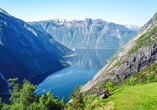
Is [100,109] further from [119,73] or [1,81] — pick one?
[1,81]

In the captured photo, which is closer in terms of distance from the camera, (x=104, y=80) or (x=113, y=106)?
(x=113, y=106)

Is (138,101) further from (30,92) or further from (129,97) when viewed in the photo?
(30,92)

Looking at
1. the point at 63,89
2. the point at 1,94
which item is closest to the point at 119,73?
the point at 63,89

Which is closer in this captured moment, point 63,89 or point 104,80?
point 104,80

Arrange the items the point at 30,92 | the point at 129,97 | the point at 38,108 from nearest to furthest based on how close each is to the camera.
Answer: the point at 129,97
the point at 38,108
the point at 30,92

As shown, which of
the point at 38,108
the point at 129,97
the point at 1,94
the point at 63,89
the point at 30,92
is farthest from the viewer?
the point at 63,89

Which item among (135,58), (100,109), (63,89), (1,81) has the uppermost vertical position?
(100,109)

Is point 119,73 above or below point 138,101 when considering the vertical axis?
below

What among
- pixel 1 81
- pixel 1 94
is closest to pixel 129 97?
pixel 1 94

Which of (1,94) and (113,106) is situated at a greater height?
(113,106)
